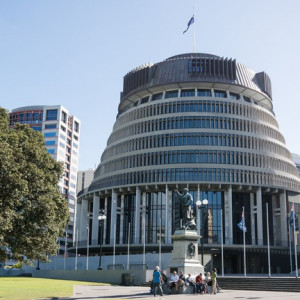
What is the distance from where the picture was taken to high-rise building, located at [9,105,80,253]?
6314 inches

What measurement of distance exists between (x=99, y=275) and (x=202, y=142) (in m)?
41.2

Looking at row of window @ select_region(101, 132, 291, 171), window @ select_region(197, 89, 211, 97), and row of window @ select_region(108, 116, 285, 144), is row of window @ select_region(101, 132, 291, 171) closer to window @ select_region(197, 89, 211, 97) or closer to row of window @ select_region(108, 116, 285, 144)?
row of window @ select_region(108, 116, 285, 144)

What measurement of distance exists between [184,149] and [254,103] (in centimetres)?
2139

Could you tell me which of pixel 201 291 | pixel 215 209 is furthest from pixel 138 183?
pixel 201 291

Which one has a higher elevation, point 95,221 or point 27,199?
point 95,221

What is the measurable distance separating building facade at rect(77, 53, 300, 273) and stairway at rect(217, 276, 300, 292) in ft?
111

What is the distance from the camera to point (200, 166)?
86.7 m

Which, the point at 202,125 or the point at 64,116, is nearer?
the point at 202,125

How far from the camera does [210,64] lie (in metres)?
94.8

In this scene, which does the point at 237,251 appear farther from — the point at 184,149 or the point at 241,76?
the point at 241,76

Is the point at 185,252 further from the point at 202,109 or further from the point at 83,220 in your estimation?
the point at 83,220

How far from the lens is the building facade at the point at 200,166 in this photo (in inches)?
3383

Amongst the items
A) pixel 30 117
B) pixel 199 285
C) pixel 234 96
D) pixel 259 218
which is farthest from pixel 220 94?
pixel 30 117

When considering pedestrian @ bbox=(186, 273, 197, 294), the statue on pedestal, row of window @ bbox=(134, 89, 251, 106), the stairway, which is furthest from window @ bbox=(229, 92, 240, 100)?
pedestrian @ bbox=(186, 273, 197, 294)
